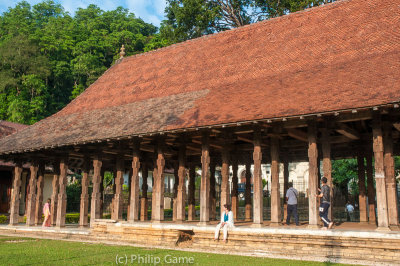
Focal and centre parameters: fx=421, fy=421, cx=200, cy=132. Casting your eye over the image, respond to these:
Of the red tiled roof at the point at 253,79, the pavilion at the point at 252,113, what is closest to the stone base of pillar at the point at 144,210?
the pavilion at the point at 252,113

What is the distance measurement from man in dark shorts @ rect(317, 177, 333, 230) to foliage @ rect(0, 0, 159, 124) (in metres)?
39.1

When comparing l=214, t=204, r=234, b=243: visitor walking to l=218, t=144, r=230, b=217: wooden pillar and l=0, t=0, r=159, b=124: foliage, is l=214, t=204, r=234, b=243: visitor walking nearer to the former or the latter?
l=218, t=144, r=230, b=217: wooden pillar

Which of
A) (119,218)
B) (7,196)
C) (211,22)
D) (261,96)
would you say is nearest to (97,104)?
(119,218)

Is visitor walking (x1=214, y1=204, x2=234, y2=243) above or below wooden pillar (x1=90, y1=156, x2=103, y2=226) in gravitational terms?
below

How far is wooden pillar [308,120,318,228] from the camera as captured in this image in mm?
11898

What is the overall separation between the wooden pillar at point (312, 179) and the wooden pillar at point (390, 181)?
1945 millimetres

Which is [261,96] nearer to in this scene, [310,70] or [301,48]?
[310,70]

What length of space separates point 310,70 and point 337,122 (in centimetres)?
285

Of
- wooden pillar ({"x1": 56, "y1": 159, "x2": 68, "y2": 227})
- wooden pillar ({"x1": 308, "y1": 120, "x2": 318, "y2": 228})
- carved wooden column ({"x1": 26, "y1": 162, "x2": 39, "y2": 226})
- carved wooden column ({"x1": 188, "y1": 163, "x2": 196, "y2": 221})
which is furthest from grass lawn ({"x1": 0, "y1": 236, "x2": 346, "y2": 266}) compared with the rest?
carved wooden column ({"x1": 188, "y1": 163, "x2": 196, "y2": 221})

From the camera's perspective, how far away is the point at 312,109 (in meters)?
11.5

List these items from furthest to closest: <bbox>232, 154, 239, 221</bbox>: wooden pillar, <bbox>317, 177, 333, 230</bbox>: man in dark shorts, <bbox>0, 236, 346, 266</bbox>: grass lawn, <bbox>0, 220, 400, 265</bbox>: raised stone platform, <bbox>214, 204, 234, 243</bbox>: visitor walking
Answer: <bbox>232, 154, 239, 221</bbox>: wooden pillar
<bbox>214, 204, 234, 243</bbox>: visitor walking
<bbox>317, 177, 333, 230</bbox>: man in dark shorts
<bbox>0, 220, 400, 265</bbox>: raised stone platform
<bbox>0, 236, 346, 266</bbox>: grass lawn

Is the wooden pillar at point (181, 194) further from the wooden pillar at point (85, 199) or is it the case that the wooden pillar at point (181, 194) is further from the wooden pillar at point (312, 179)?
the wooden pillar at point (312, 179)

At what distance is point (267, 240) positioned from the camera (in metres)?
12.0

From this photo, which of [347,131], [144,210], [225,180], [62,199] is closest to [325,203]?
[347,131]
